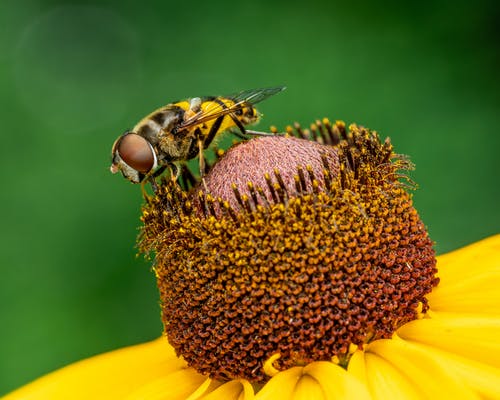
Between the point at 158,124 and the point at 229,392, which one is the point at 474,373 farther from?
the point at 158,124

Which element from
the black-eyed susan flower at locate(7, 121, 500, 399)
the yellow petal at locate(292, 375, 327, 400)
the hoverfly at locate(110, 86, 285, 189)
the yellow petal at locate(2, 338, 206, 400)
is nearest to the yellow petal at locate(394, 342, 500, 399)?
the black-eyed susan flower at locate(7, 121, 500, 399)

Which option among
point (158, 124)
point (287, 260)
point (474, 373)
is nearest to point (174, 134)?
point (158, 124)

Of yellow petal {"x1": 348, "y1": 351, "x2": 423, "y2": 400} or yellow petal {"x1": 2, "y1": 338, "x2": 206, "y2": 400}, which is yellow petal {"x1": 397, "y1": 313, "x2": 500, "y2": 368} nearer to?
yellow petal {"x1": 348, "y1": 351, "x2": 423, "y2": 400}

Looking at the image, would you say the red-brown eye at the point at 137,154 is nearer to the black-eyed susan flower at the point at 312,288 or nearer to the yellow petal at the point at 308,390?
the black-eyed susan flower at the point at 312,288

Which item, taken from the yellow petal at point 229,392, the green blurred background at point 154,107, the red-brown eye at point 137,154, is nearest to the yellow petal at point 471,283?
the yellow petal at point 229,392

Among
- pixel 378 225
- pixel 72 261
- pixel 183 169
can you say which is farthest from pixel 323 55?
pixel 378 225

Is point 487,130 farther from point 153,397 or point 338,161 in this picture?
point 153,397

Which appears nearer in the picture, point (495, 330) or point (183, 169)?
point (495, 330)
